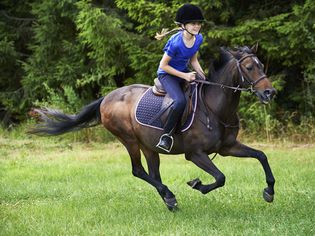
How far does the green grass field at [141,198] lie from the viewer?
6770 mm

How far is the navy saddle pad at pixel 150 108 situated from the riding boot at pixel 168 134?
0.49ft

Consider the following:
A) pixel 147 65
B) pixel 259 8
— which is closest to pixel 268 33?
pixel 259 8

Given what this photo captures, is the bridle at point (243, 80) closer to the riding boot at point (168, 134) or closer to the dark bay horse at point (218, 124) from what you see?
the dark bay horse at point (218, 124)

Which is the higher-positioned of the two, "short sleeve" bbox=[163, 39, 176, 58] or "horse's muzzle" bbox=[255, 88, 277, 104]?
"short sleeve" bbox=[163, 39, 176, 58]

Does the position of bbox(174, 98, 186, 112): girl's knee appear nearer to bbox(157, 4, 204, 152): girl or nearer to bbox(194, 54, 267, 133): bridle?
bbox(157, 4, 204, 152): girl

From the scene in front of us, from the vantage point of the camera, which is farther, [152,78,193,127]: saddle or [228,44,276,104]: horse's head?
[152,78,193,127]: saddle

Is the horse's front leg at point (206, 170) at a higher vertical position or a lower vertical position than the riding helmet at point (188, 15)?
lower

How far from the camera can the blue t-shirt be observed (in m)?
7.43

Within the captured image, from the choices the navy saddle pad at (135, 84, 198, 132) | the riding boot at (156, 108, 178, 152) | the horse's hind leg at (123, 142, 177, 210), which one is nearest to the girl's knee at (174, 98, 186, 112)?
the riding boot at (156, 108, 178, 152)

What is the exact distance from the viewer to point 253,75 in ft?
23.1

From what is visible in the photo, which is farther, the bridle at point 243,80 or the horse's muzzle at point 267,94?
the bridle at point 243,80

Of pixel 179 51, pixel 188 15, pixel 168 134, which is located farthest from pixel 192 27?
pixel 168 134

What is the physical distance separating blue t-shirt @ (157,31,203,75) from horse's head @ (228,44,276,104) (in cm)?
52

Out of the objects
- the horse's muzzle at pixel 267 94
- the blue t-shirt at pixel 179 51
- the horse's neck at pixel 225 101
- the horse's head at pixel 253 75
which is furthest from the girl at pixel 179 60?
the horse's muzzle at pixel 267 94
